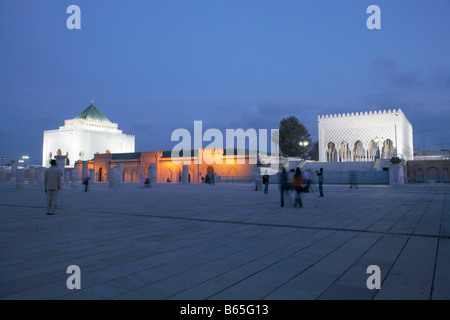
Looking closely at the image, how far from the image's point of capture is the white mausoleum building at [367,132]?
3875 centimetres

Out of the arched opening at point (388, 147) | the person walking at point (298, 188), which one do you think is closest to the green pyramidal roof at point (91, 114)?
the arched opening at point (388, 147)

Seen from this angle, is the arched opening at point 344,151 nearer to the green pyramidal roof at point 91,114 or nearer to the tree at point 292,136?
the tree at point 292,136

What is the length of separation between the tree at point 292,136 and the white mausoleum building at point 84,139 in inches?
1264

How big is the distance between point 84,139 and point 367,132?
47.6 metres

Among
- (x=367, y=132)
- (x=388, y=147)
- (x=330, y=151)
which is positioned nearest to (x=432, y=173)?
(x=388, y=147)

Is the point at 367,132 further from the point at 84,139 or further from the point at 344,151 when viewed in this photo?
the point at 84,139

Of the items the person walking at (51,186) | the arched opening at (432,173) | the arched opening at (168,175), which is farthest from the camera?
the arched opening at (168,175)

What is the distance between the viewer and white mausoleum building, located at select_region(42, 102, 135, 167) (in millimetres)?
60125

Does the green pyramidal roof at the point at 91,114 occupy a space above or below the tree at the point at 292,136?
above

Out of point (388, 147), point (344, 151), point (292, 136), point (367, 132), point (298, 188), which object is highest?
point (292, 136)

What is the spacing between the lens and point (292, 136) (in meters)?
54.7

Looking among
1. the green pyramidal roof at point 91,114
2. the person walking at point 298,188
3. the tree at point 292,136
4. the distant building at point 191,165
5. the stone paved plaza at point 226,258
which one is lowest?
the stone paved plaza at point 226,258
